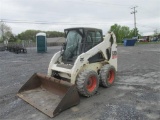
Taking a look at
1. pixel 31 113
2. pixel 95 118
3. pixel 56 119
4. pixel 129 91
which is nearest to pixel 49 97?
pixel 31 113

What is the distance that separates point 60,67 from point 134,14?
53.3 metres

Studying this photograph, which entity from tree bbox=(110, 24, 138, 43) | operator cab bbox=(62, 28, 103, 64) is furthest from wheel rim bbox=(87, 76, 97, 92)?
tree bbox=(110, 24, 138, 43)

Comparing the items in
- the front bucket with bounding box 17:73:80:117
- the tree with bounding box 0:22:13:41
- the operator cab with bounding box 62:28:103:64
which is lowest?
the front bucket with bounding box 17:73:80:117

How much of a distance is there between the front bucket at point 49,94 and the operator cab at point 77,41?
994mm

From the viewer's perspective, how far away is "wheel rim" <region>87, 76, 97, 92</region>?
5.18 meters

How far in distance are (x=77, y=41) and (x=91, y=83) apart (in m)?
1.41

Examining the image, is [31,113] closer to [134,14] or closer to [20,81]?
[20,81]

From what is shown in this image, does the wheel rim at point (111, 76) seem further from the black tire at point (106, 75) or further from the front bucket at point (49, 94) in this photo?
the front bucket at point (49, 94)

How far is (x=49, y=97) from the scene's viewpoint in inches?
196

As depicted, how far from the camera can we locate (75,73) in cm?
496

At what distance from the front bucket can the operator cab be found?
99cm

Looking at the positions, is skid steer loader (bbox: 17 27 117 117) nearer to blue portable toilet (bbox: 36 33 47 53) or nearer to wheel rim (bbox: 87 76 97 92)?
wheel rim (bbox: 87 76 97 92)

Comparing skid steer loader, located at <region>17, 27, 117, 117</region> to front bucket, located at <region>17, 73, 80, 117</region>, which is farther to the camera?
skid steer loader, located at <region>17, 27, 117, 117</region>

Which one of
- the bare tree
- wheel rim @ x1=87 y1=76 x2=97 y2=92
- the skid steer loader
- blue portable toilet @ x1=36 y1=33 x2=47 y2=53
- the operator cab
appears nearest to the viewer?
the skid steer loader
